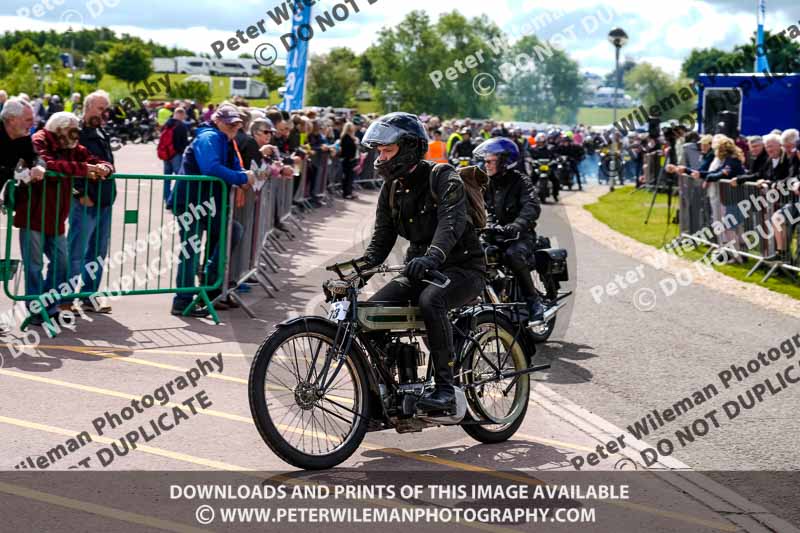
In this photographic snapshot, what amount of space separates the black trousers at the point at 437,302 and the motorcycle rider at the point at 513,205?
3.37m

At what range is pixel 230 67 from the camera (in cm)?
12481

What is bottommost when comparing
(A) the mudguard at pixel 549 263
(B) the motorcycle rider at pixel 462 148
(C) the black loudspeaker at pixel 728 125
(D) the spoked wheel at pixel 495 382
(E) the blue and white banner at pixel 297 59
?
(D) the spoked wheel at pixel 495 382

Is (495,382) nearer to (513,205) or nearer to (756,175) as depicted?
(513,205)

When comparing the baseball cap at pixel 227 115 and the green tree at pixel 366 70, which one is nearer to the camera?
the baseball cap at pixel 227 115

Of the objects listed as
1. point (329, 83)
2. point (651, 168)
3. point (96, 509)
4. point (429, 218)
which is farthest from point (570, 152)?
point (329, 83)

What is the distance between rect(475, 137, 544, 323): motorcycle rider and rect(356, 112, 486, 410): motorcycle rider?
3.29 metres

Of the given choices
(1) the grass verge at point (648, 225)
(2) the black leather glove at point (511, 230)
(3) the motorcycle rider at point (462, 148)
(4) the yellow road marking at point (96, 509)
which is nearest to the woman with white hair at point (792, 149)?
(1) the grass verge at point (648, 225)

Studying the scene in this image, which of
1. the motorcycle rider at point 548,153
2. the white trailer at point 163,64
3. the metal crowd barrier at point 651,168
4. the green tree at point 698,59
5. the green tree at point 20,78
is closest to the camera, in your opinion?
the motorcycle rider at point 548,153

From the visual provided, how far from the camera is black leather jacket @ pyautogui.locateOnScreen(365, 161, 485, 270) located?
6.30m

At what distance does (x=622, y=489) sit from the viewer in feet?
19.5

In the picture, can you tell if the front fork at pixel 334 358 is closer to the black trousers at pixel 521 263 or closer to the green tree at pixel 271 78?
the black trousers at pixel 521 263

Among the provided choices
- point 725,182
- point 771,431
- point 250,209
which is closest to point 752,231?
point 725,182

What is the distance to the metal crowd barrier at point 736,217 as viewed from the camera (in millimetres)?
15277

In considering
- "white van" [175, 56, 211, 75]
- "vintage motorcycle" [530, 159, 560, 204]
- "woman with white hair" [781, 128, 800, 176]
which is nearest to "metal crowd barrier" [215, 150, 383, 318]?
"woman with white hair" [781, 128, 800, 176]
